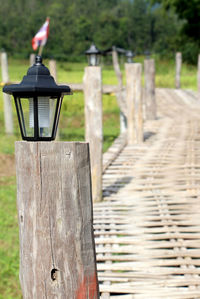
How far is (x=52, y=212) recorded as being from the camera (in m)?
1.56

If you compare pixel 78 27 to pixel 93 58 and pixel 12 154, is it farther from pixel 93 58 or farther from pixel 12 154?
pixel 93 58

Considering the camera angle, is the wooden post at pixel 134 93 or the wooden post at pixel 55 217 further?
the wooden post at pixel 134 93

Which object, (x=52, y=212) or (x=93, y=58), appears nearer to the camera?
(x=52, y=212)

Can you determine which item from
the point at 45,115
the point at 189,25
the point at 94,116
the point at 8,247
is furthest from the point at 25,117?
the point at 189,25

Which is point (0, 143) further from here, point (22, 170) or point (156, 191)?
point (22, 170)

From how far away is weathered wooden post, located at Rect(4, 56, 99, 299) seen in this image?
1553mm

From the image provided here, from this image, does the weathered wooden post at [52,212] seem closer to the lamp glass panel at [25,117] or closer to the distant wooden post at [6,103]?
the lamp glass panel at [25,117]

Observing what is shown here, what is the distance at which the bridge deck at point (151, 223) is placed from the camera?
236 centimetres

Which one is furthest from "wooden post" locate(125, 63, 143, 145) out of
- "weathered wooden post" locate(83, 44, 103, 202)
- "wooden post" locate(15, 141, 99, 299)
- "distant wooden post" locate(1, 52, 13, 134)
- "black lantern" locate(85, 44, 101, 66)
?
"wooden post" locate(15, 141, 99, 299)

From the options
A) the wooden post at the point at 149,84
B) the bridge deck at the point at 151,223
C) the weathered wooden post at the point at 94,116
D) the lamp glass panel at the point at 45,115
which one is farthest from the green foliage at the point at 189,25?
the lamp glass panel at the point at 45,115

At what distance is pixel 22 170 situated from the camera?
5.23 ft

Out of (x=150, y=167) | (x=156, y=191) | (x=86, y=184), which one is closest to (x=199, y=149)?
(x=150, y=167)

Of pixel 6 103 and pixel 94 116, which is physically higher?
pixel 94 116

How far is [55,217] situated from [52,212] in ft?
0.07
